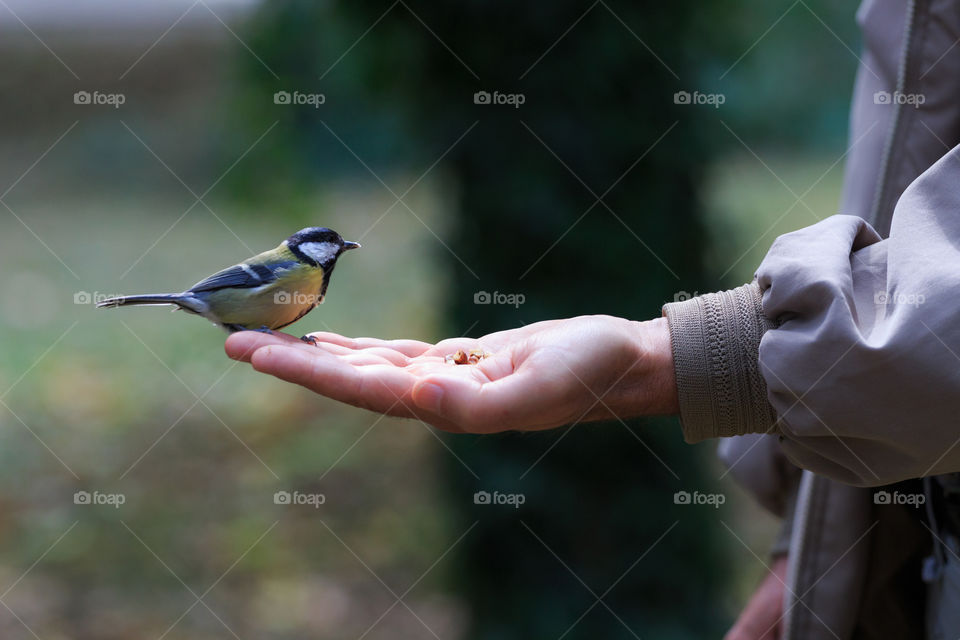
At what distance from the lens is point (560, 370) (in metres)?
1.61

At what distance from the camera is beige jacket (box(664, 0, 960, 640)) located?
129 cm

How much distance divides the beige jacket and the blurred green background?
127cm

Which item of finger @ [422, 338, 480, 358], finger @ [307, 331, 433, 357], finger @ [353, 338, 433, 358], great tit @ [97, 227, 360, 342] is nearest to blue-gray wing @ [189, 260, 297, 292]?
great tit @ [97, 227, 360, 342]

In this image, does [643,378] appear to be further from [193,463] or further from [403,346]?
[193,463]

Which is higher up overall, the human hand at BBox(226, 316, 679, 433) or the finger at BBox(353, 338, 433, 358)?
the finger at BBox(353, 338, 433, 358)

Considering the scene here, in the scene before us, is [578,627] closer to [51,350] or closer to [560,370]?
[560,370]

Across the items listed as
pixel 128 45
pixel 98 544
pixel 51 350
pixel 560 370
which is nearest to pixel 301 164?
pixel 98 544

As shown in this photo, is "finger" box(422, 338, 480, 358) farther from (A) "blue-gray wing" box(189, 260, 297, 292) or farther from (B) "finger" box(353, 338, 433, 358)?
(A) "blue-gray wing" box(189, 260, 297, 292)

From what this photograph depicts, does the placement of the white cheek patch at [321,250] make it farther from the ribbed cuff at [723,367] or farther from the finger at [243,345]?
the ribbed cuff at [723,367]

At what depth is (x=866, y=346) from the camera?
1.27 m

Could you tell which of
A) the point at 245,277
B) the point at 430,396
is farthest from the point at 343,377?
the point at 245,277

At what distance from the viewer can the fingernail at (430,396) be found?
62.0 inches

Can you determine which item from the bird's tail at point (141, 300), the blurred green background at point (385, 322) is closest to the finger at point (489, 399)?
the bird's tail at point (141, 300)

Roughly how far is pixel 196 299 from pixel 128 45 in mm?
7563
